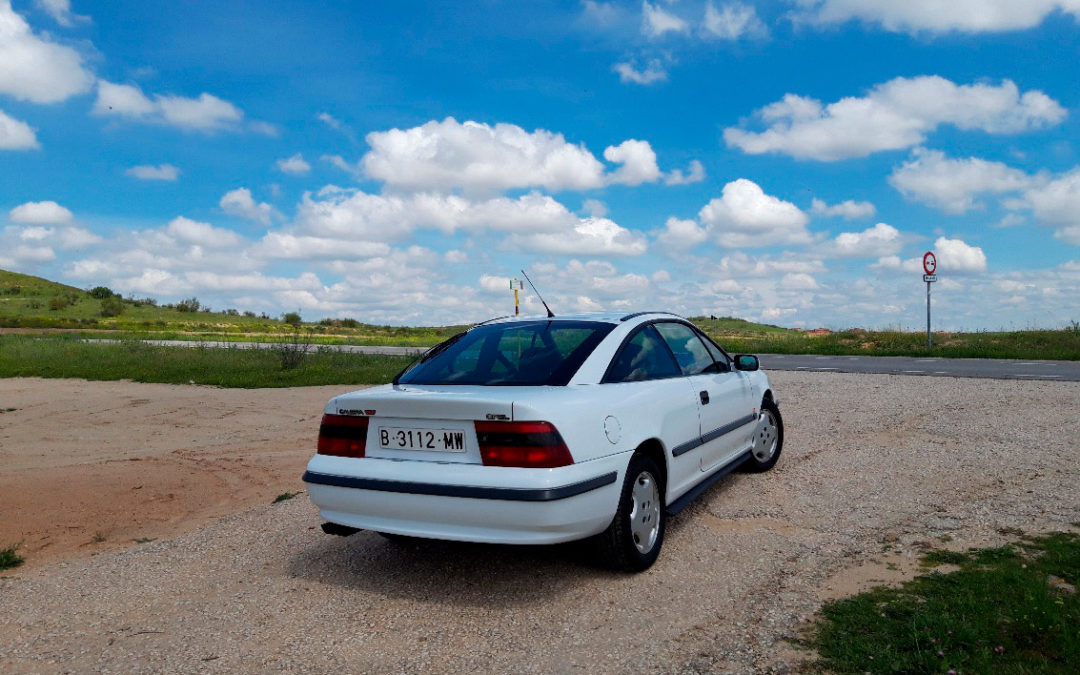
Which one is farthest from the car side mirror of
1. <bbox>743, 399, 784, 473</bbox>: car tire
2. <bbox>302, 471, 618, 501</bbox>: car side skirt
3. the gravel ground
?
<bbox>302, 471, 618, 501</bbox>: car side skirt

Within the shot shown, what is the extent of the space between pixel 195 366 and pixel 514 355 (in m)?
16.7

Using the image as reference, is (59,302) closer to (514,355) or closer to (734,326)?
(734,326)

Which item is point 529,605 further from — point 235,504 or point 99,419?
point 99,419

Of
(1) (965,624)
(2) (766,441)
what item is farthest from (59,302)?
(1) (965,624)

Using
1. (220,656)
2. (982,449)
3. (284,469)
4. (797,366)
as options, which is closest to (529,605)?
(220,656)

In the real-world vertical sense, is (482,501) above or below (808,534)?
above

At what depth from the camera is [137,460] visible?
862 cm

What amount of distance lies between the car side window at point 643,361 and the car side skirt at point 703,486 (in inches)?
31.8

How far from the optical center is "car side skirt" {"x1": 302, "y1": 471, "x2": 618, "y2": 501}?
3.80m

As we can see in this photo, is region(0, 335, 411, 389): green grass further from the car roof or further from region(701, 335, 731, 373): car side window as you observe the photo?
the car roof

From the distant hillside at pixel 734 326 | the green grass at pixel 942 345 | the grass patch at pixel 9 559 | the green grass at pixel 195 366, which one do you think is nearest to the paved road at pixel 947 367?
the green grass at pixel 942 345

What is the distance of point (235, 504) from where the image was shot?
22.5 feet

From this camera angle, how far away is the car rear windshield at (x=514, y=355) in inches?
179

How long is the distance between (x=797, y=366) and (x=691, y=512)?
1450 centimetres
